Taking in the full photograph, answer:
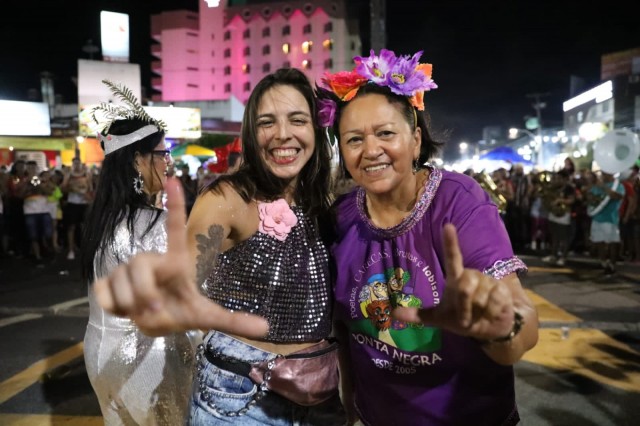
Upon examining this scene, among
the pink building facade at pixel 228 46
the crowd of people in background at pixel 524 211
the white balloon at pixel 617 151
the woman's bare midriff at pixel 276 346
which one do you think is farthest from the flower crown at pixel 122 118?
the pink building facade at pixel 228 46

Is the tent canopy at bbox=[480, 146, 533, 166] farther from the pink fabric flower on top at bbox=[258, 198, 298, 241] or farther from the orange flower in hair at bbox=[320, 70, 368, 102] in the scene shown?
the pink fabric flower on top at bbox=[258, 198, 298, 241]

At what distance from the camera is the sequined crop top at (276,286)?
1928 mm

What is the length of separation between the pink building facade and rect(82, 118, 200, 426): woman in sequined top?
64.7 metres

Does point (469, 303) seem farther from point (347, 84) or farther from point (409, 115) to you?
point (347, 84)

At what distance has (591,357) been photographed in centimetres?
517

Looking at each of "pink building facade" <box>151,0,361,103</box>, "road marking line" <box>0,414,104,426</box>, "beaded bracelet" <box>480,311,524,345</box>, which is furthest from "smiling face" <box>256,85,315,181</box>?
"pink building facade" <box>151,0,361,103</box>

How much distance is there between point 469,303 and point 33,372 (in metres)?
5.05

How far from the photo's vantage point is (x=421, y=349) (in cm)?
181

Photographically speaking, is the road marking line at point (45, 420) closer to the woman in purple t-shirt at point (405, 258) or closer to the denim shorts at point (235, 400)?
the denim shorts at point (235, 400)

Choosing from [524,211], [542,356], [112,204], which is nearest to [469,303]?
[112,204]

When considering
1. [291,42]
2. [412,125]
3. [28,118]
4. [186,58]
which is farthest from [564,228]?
[186,58]

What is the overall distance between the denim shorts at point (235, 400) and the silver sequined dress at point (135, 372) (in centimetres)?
59

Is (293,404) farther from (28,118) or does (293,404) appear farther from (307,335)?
(28,118)

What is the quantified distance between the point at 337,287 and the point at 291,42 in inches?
2693
